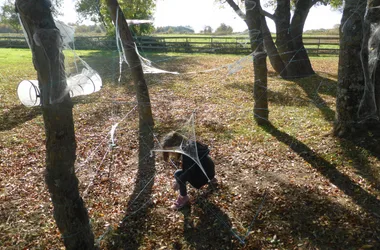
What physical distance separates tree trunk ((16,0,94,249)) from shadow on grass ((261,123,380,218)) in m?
4.19

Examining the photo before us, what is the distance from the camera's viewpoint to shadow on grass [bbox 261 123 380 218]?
4354 mm

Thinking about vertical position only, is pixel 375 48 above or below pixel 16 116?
above

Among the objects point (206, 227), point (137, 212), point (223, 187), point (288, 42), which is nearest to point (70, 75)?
point (137, 212)

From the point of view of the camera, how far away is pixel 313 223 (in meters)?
4.12

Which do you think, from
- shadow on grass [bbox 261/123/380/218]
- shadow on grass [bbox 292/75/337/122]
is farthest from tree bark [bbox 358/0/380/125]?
shadow on grass [bbox 292/75/337/122]

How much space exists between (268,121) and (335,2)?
12.8 meters

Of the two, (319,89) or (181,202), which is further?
(319,89)

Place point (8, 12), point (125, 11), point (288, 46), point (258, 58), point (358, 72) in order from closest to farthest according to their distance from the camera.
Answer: point (358, 72)
point (8, 12)
point (258, 58)
point (288, 46)
point (125, 11)

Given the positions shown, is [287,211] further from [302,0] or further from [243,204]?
[302,0]

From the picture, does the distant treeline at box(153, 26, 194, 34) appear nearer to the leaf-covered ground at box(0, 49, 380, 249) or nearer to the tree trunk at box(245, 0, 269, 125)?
the tree trunk at box(245, 0, 269, 125)

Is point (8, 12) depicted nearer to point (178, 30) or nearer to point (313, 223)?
point (313, 223)

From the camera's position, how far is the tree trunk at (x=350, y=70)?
17.0 feet

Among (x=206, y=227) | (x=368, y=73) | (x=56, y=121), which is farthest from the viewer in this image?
(x=368, y=73)

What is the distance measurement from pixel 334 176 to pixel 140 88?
5081mm
